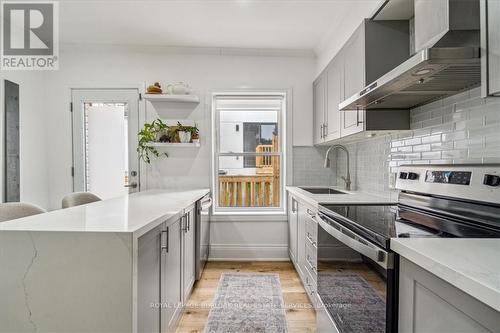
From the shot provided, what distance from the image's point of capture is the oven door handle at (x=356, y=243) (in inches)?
39.8

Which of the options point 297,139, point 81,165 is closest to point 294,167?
point 297,139

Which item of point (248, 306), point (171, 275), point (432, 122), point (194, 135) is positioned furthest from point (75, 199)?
point (432, 122)

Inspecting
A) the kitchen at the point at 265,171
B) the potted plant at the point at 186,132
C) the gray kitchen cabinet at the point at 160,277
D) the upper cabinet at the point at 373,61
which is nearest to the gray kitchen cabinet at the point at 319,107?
the kitchen at the point at 265,171

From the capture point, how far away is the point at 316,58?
139 inches

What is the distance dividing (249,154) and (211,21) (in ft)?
→ 5.23

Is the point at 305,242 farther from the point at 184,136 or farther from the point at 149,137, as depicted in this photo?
the point at 149,137

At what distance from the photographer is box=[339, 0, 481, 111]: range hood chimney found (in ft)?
3.63

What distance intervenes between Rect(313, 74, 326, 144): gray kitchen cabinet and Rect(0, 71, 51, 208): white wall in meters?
3.22

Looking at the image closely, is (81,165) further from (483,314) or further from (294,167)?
(483,314)

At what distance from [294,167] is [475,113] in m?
2.23

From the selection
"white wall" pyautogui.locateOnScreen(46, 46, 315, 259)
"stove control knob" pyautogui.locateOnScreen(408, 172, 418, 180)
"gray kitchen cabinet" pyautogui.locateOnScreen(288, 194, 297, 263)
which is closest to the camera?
"stove control knob" pyautogui.locateOnScreen(408, 172, 418, 180)

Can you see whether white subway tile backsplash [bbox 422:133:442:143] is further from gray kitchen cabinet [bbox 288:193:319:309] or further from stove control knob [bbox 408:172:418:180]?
gray kitchen cabinet [bbox 288:193:319:309]

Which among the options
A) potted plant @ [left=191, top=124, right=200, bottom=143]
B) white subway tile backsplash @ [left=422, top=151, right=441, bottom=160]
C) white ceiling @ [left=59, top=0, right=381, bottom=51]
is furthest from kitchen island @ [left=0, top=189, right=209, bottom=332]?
potted plant @ [left=191, top=124, right=200, bottom=143]

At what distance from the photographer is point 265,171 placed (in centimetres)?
378
